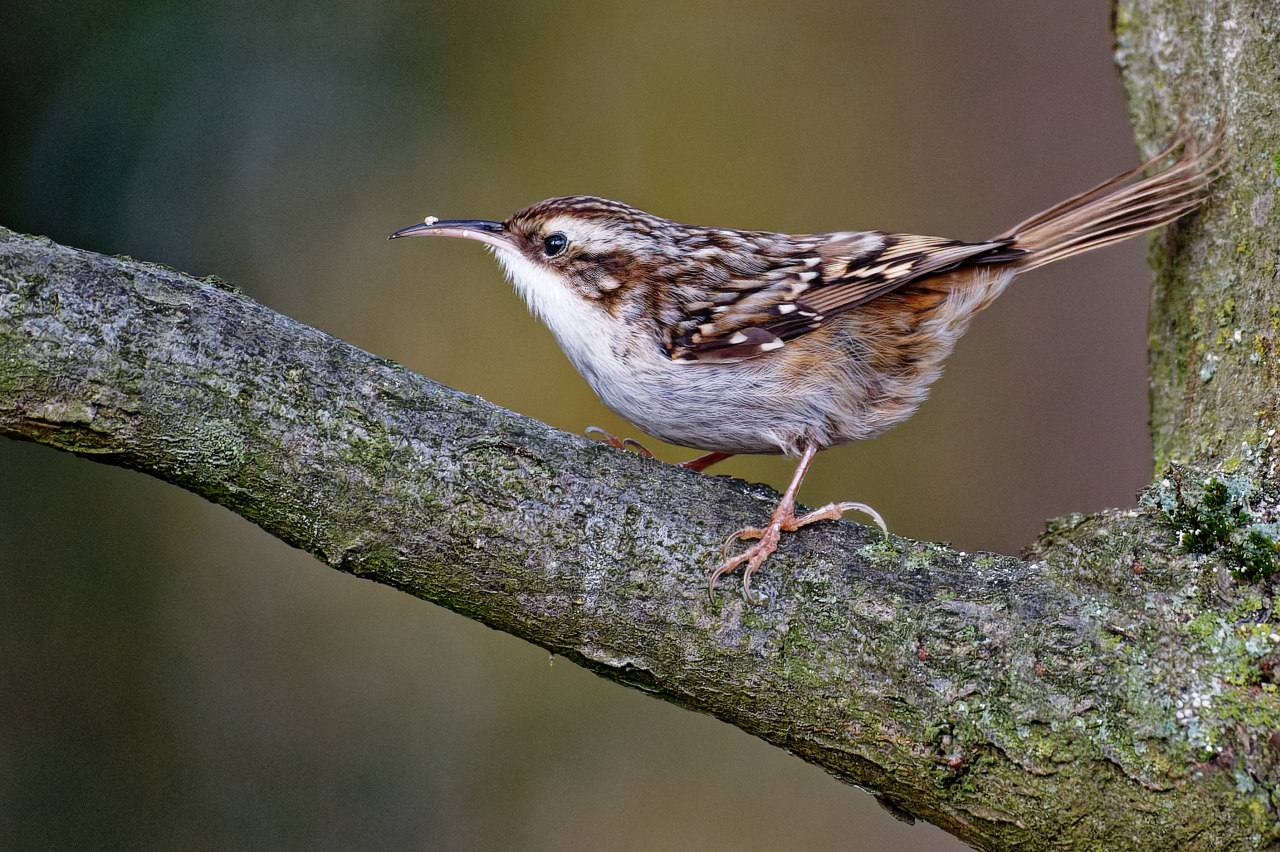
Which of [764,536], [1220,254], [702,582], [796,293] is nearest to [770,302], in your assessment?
[796,293]

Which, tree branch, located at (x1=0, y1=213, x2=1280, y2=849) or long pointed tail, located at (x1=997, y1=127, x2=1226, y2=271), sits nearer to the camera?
tree branch, located at (x1=0, y1=213, x2=1280, y2=849)

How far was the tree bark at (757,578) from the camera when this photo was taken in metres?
1.71

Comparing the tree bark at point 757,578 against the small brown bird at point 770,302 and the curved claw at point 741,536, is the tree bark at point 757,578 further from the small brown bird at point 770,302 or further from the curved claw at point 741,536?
the small brown bird at point 770,302

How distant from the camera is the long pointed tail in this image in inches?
94.5

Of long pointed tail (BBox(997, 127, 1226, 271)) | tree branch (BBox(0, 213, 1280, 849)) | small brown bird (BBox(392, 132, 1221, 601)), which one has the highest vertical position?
long pointed tail (BBox(997, 127, 1226, 271))

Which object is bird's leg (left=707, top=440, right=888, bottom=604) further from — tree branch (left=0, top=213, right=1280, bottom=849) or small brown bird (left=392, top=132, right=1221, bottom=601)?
small brown bird (left=392, top=132, right=1221, bottom=601)

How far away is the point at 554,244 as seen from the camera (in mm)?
2703

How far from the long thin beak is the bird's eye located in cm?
11

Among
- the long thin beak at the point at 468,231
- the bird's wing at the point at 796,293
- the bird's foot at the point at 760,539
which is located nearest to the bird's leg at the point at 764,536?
the bird's foot at the point at 760,539

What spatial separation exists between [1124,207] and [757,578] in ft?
4.78

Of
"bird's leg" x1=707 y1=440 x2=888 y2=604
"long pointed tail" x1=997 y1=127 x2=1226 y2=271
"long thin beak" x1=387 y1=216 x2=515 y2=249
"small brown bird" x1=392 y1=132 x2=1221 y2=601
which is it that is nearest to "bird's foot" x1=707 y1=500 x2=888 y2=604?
"bird's leg" x1=707 y1=440 x2=888 y2=604

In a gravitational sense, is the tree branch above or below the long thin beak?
below

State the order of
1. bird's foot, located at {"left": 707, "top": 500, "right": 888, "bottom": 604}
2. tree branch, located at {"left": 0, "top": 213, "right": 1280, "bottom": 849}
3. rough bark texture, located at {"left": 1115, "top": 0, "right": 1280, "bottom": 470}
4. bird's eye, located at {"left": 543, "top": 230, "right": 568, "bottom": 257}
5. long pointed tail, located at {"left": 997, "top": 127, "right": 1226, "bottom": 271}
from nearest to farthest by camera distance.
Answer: tree branch, located at {"left": 0, "top": 213, "right": 1280, "bottom": 849}, bird's foot, located at {"left": 707, "top": 500, "right": 888, "bottom": 604}, rough bark texture, located at {"left": 1115, "top": 0, "right": 1280, "bottom": 470}, long pointed tail, located at {"left": 997, "top": 127, "right": 1226, "bottom": 271}, bird's eye, located at {"left": 543, "top": 230, "right": 568, "bottom": 257}

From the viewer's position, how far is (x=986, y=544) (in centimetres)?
429
